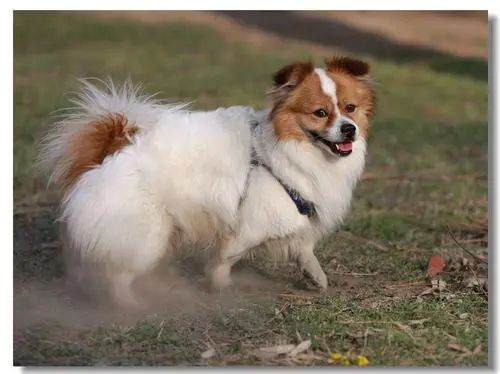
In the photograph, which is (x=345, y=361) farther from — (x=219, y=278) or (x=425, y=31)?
(x=425, y=31)

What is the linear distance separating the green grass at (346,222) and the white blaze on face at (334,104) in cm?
104

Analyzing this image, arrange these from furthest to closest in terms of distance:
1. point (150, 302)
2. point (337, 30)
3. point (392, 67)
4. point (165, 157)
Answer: point (392, 67), point (337, 30), point (150, 302), point (165, 157)

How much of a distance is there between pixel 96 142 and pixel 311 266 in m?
1.51

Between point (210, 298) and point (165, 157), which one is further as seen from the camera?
point (210, 298)

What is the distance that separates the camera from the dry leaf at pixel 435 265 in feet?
18.0

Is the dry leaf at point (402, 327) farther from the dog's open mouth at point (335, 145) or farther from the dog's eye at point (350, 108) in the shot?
the dog's eye at point (350, 108)

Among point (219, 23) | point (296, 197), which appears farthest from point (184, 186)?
point (219, 23)

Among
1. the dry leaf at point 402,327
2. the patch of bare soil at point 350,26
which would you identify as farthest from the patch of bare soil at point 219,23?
the dry leaf at point 402,327

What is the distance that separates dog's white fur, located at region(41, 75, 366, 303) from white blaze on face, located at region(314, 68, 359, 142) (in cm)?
19

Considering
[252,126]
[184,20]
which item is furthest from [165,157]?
[184,20]

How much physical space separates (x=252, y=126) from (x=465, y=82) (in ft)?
18.8

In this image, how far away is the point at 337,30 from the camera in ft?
32.4

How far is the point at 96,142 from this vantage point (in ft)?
15.0
